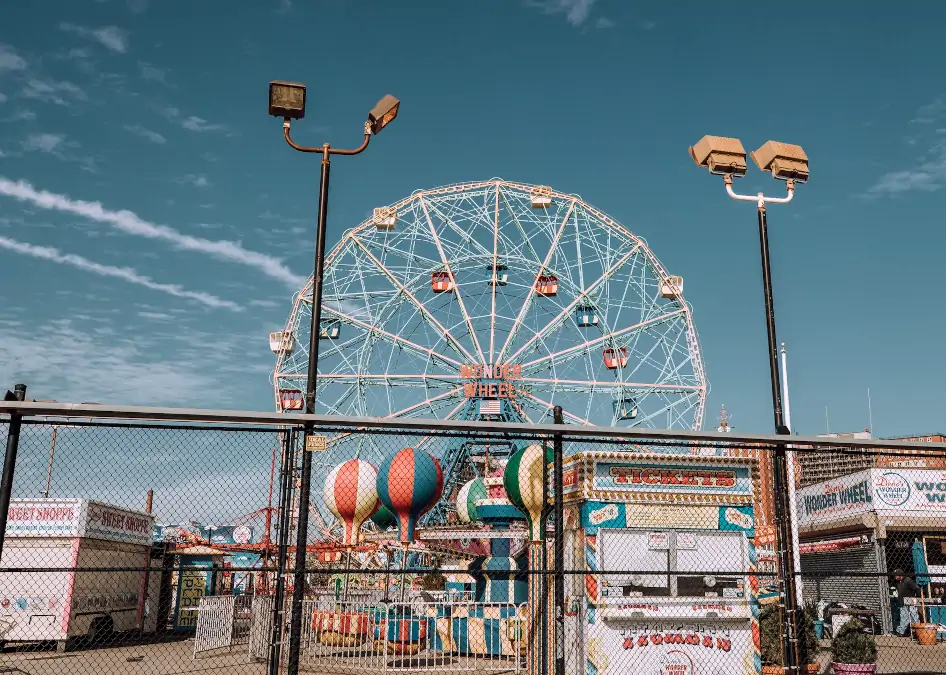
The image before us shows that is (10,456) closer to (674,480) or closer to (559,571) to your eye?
(559,571)

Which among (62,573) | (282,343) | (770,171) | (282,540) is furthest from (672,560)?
(282,343)

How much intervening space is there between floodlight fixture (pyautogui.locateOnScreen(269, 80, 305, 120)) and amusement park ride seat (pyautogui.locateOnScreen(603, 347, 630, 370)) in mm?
31057

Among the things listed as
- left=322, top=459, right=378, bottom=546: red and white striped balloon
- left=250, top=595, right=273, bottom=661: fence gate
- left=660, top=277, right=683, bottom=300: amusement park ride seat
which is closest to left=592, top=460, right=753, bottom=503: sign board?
left=250, top=595, right=273, bottom=661: fence gate

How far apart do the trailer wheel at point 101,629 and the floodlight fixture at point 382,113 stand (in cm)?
1431

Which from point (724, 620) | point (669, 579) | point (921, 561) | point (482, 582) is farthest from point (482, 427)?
point (921, 561)

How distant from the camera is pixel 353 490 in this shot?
64.5ft

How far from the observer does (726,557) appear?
1027 centimetres

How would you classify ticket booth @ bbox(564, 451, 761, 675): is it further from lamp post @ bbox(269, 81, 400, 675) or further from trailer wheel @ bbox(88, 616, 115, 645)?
trailer wheel @ bbox(88, 616, 115, 645)

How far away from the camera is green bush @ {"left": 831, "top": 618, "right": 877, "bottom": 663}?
12.7 m

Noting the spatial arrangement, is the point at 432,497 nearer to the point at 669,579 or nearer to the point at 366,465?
the point at 366,465

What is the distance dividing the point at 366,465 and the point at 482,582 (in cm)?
402

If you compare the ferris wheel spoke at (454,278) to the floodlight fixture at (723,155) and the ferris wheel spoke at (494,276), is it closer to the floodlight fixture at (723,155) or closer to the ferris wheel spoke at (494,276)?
the ferris wheel spoke at (494,276)

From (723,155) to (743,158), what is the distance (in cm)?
22

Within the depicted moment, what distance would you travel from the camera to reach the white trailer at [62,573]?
16.7m
